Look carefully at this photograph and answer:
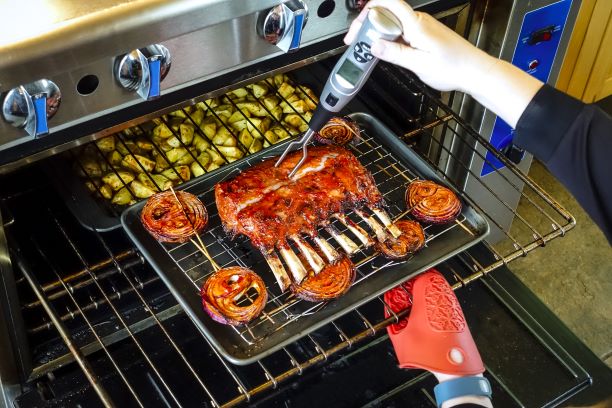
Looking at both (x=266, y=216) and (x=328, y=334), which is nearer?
(x=266, y=216)

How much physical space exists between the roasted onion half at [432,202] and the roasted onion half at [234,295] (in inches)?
15.3

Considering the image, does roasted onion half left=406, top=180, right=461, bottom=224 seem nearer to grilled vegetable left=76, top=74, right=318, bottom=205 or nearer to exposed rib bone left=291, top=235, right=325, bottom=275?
exposed rib bone left=291, top=235, right=325, bottom=275

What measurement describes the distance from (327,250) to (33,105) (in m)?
0.63

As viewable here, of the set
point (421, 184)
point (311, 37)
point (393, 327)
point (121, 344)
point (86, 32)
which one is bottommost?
point (121, 344)

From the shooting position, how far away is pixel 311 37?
4.75ft

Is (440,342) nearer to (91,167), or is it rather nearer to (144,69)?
(144,69)

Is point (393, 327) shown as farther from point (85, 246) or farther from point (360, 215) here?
point (85, 246)

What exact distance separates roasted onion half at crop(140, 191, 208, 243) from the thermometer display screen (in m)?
0.45

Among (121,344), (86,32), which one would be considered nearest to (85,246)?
(121,344)

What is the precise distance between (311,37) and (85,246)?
0.75 metres

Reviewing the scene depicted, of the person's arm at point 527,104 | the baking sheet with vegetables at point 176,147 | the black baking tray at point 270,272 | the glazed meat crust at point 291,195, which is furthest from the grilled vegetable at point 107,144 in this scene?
the person's arm at point 527,104

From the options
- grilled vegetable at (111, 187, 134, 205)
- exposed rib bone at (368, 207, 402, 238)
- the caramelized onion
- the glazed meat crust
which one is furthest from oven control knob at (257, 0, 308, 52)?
grilled vegetable at (111, 187, 134, 205)

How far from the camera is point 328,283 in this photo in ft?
4.66

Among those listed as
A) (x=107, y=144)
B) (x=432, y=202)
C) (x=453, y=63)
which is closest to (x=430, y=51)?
(x=453, y=63)
